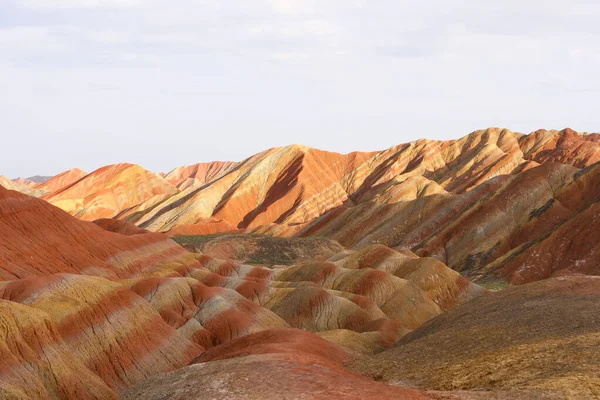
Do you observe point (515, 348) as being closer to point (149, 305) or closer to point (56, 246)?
point (149, 305)

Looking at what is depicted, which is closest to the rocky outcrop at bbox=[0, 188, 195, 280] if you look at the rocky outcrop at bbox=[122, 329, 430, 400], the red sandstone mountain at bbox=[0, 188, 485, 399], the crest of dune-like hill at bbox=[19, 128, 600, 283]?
the red sandstone mountain at bbox=[0, 188, 485, 399]

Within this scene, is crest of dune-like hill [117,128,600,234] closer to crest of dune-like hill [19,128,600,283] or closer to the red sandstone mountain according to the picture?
crest of dune-like hill [19,128,600,283]

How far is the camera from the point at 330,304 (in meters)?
63.4

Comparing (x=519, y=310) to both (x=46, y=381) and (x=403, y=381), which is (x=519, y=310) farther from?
(x=46, y=381)

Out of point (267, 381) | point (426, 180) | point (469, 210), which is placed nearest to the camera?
point (267, 381)

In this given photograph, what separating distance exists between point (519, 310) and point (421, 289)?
40.8 meters

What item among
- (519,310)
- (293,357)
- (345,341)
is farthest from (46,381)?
(519,310)

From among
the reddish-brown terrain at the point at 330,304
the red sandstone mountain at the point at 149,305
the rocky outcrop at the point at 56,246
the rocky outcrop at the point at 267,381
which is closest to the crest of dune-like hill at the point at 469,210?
the reddish-brown terrain at the point at 330,304

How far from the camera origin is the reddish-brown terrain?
2452 centimetres

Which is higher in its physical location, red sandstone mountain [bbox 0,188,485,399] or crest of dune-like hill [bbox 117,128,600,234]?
crest of dune-like hill [bbox 117,128,600,234]

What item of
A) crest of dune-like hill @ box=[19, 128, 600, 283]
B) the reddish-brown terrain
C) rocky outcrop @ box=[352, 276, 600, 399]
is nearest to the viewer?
rocky outcrop @ box=[352, 276, 600, 399]

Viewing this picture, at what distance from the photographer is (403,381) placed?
2647 cm

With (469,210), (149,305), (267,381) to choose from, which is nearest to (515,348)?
(267,381)

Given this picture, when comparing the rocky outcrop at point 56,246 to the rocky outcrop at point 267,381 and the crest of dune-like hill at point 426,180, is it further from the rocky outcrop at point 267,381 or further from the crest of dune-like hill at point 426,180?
the crest of dune-like hill at point 426,180
